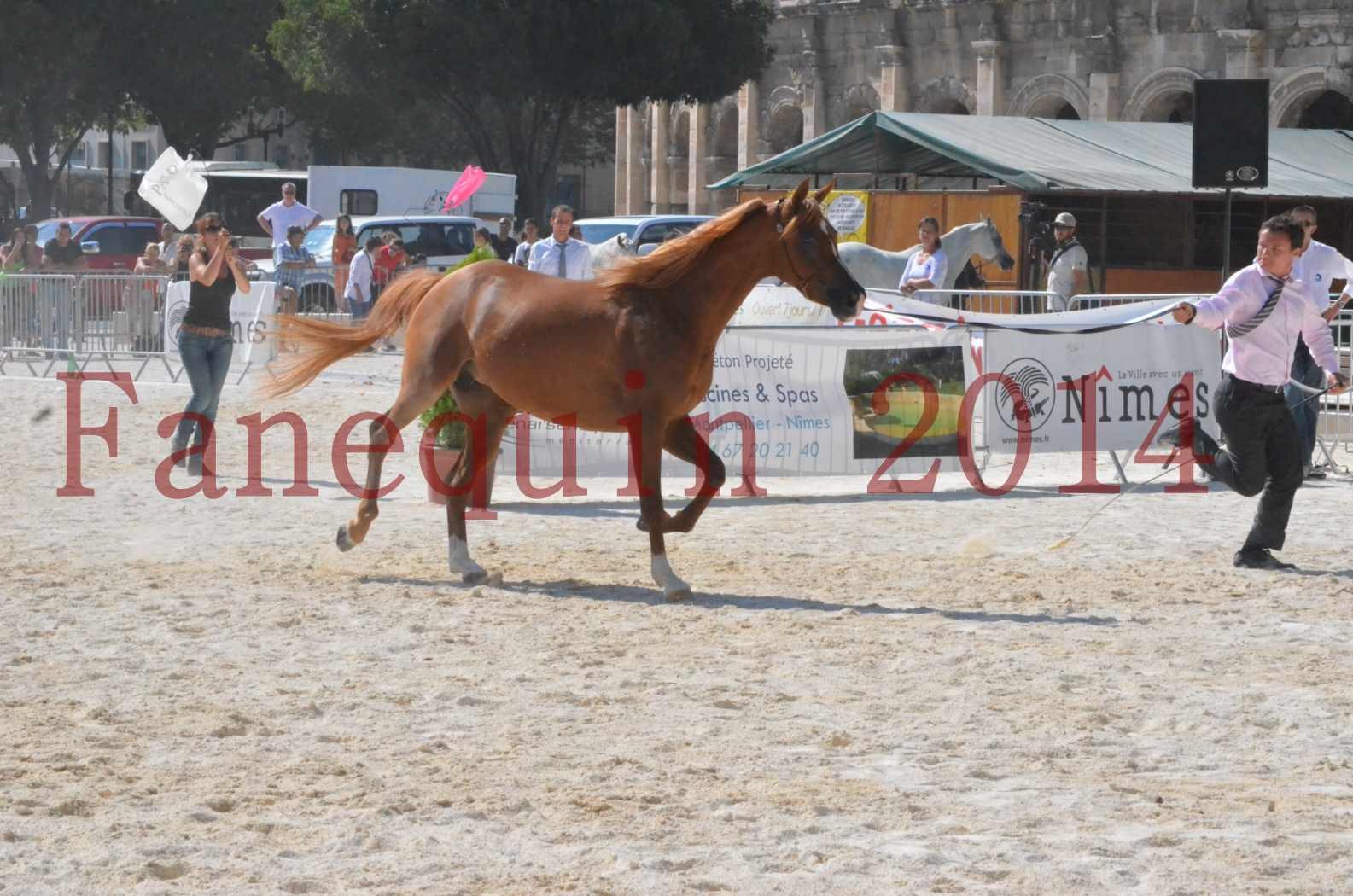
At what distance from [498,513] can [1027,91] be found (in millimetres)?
36532

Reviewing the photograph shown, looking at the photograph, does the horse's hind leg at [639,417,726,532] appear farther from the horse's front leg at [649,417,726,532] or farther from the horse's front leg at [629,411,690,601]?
the horse's front leg at [629,411,690,601]

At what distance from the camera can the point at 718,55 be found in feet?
164

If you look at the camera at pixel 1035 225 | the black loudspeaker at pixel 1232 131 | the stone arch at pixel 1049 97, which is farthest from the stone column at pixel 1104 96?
the black loudspeaker at pixel 1232 131

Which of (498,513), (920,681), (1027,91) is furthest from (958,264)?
(1027,91)

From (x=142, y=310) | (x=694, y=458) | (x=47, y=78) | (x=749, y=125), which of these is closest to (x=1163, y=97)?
(x=749, y=125)

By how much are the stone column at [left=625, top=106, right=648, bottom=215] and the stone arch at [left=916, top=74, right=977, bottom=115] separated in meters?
11.9

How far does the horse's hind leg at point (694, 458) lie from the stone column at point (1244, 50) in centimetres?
3398

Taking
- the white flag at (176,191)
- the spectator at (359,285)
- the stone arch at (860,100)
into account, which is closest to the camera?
the white flag at (176,191)

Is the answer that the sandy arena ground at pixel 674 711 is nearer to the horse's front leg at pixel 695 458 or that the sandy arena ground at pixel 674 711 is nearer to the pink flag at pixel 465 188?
the horse's front leg at pixel 695 458

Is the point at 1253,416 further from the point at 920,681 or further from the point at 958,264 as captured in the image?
the point at 958,264

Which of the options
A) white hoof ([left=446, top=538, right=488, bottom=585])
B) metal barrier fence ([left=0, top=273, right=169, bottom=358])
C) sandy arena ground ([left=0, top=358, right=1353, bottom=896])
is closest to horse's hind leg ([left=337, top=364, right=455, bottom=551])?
sandy arena ground ([left=0, top=358, right=1353, bottom=896])

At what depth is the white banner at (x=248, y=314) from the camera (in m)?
21.3

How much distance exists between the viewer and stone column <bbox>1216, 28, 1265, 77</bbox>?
41062 mm

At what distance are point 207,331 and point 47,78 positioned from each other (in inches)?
1664
